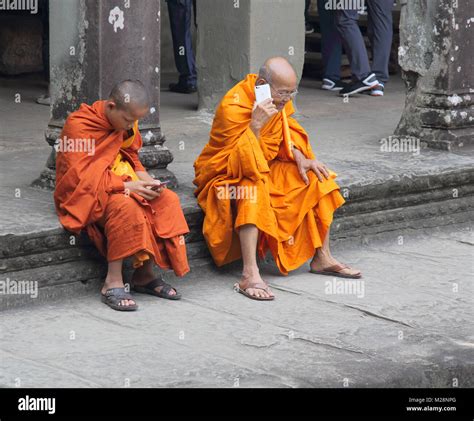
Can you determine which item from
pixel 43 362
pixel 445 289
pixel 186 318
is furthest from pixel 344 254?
pixel 43 362

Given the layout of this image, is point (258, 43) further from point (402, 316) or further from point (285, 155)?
point (402, 316)

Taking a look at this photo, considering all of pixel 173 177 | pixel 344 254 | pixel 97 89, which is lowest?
pixel 344 254

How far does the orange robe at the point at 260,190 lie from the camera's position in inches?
241

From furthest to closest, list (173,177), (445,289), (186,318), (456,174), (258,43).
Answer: (258,43) < (456,174) < (173,177) < (445,289) < (186,318)

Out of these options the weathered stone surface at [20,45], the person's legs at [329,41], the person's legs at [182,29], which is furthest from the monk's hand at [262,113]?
the weathered stone surface at [20,45]

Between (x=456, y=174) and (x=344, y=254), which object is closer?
(x=344, y=254)

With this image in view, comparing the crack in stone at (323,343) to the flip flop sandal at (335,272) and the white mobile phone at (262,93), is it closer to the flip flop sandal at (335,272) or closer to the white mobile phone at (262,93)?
the flip flop sandal at (335,272)

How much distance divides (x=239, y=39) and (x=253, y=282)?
3.34 m

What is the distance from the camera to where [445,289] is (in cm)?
622

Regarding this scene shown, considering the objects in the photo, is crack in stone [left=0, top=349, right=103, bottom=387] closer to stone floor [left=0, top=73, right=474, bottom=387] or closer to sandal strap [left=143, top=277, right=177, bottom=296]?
stone floor [left=0, top=73, right=474, bottom=387]

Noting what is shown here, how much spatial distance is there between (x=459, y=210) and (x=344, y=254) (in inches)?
45.3
